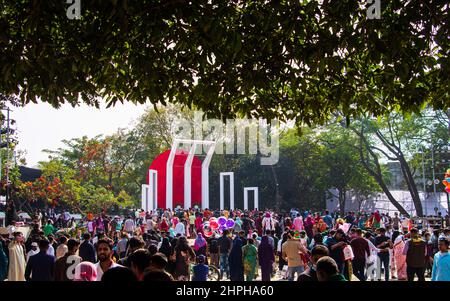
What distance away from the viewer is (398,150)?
40.5m

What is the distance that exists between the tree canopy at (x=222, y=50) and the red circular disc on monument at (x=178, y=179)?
3304 centimetres

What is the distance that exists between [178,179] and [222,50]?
34680mm

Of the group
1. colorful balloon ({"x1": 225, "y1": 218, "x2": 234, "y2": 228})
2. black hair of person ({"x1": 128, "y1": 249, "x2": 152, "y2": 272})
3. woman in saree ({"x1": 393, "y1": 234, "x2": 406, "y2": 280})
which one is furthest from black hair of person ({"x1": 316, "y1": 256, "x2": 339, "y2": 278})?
colorful balloon ({"x1": 225, "y1": 218, "x2": 234, "y2": 228})

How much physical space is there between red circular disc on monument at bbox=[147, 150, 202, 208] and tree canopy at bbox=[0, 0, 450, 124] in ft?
108

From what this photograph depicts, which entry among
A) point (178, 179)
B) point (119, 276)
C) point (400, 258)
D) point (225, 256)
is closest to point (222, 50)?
point (119, 276)

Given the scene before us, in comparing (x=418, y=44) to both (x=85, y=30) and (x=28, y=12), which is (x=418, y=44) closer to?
(x=85, y=30)

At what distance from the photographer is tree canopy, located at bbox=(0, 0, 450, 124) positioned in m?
6.43

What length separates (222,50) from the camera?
6.93 meters

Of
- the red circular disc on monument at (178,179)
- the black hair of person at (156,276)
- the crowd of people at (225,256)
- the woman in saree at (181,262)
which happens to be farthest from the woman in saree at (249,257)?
the red circular disc on monument at (178,179)

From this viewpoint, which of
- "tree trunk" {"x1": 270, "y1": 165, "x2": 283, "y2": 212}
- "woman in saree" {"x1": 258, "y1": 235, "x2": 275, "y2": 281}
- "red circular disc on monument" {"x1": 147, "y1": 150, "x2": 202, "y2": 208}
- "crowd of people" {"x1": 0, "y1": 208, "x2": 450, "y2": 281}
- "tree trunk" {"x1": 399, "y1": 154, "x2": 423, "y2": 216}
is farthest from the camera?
"tree trunk" {"x1": 270, "y1": 165, "x2": 283, "y2": 212}

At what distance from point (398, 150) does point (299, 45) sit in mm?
35424

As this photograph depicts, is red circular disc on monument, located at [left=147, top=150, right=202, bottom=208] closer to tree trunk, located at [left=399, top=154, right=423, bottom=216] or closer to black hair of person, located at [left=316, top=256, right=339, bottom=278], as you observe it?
tree trunk, located at [left=399, top=154, right=423, bottom=216]

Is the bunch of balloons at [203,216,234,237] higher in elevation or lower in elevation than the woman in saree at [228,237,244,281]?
higher
